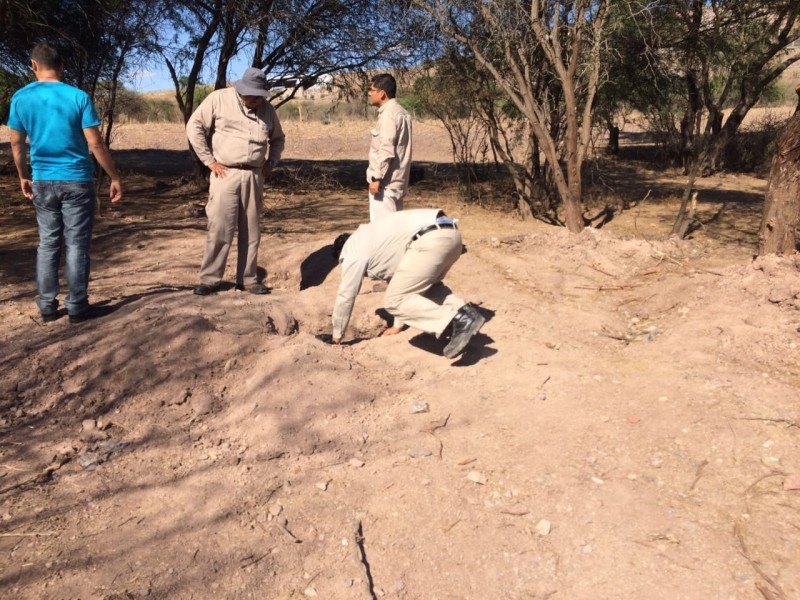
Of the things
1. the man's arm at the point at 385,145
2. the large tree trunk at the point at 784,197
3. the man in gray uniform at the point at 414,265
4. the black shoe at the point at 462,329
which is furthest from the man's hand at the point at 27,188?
the large tree trunk at the point at 784,197

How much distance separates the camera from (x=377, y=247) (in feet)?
14.2

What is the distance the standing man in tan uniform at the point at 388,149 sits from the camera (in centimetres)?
554

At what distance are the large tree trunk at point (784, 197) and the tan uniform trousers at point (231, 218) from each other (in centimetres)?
435

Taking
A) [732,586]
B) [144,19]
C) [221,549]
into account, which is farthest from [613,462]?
[144,19]

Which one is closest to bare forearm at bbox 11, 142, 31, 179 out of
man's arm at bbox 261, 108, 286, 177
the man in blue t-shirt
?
the man in blue t-shirt

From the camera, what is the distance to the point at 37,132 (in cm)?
428

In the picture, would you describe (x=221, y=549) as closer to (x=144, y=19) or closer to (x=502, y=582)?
(x=502, y=582)

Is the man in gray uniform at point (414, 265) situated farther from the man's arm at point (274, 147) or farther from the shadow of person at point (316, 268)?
the shadow of person at point (316, 268)

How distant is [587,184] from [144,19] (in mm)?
8506

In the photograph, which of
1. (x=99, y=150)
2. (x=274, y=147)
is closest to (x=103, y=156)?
(x=99, y=150)

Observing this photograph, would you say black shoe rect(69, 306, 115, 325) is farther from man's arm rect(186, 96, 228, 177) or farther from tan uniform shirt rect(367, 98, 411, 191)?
tan uniform shirt rect(367, 98, 411, 191)

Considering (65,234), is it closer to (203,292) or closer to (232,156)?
(203,292)

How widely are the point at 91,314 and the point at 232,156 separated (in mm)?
1581

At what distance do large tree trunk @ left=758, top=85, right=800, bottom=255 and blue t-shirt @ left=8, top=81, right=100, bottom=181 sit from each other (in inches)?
212
